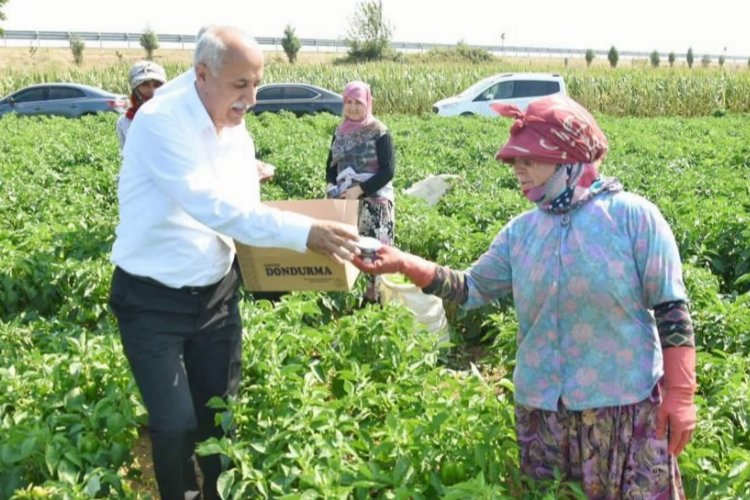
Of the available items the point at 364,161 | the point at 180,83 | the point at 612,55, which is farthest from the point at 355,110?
the point at 612,55

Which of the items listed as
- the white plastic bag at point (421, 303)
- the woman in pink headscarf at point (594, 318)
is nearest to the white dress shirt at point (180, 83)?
the woman in pink headscarf at point (594, 318)

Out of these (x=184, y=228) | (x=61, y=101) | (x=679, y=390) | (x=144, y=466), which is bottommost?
(x=144, y=466)

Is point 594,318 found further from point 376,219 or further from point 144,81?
point 144,81

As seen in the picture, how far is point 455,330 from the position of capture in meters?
5.38

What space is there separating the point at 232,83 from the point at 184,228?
522mm

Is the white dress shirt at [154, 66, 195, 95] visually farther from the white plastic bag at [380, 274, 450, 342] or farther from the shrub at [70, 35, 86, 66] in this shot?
the shrub at [70, 35, 86, 66]

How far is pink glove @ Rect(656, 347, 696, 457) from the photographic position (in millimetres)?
2191

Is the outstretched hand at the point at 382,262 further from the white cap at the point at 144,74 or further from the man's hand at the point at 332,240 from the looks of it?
the white cap at the point at 144,74

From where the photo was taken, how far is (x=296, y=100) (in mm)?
20016

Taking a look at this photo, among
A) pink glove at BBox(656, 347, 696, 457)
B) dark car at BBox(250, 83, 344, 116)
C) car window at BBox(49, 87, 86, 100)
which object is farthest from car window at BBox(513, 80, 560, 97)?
pink glove at BBox(656, 347, 696, 457)

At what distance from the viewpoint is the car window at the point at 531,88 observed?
70.5ft

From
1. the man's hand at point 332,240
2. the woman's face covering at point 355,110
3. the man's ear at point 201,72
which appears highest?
the man's ear at point 201,72

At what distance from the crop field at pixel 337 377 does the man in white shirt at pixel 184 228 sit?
24 cm

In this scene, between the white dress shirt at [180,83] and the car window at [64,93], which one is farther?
the car window at [64,93]
